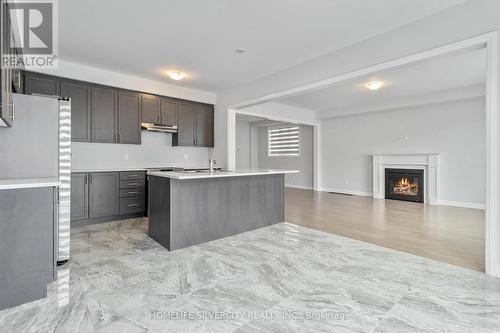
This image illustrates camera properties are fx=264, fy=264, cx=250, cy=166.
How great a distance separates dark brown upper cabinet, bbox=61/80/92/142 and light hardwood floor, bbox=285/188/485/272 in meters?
3.78

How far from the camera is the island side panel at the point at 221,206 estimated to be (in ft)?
10.5

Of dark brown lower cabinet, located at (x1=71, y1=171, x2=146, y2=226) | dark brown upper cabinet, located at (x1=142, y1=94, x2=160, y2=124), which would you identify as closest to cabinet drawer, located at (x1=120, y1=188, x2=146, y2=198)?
dark brown lower cabinet, located at (x1=71, y1=171, x2=146, y2=226)

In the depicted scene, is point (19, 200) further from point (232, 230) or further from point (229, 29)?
point (229, 29)

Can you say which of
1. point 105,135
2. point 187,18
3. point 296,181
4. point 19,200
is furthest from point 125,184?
point 296,181

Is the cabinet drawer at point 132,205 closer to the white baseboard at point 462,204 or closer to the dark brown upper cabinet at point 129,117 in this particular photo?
the dark brown upper cabinet at point 129,117

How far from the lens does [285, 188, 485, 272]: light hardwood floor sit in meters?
3.12

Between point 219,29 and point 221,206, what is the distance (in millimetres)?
2265

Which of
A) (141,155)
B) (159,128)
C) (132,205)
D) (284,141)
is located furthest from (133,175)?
(284,141)

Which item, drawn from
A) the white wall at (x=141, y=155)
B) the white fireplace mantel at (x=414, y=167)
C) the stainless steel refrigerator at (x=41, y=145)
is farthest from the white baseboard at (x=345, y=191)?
the stainless steel refrigerator at (x=41, y=145)

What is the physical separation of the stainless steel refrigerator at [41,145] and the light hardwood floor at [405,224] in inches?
130

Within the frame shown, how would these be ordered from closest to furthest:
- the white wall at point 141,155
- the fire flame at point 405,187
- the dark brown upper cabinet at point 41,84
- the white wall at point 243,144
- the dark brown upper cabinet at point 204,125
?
1. the dark brown upper cabinet at point 41,84
2. the white wall at point 141,155
3. the dark brown upper cabinet at point 204,125
4. the fire flame at point 405,187
5. the white wall at point 243,144

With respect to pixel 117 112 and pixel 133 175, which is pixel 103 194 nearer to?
pixel 133 175

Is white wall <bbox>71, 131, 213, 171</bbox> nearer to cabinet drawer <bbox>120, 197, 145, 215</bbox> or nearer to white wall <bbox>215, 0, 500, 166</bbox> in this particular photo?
cabinet drawer <bbox>120, 197, 145, 215</bbox>

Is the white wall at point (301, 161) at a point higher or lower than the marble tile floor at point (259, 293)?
higher
